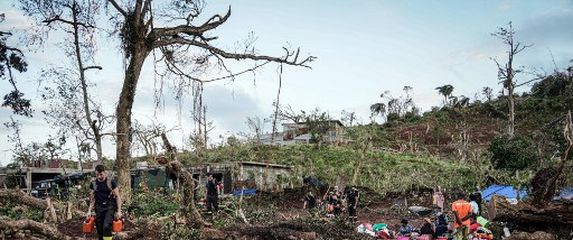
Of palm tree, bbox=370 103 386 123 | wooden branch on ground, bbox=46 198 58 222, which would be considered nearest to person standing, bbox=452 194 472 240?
wooden branch on ground, bbox=46 198 58 222

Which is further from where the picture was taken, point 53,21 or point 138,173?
point 138,173

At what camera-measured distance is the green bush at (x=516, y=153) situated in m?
28.5

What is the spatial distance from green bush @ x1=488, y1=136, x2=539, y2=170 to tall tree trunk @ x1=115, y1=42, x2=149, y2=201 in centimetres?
2027

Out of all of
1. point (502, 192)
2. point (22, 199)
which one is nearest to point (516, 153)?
point (502, 192)

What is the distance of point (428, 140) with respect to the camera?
55344mm

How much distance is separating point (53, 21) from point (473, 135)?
44.4 metres

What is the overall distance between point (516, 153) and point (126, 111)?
67.9 feet

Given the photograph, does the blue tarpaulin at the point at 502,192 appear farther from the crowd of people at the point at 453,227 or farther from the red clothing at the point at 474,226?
the red clothing at the point at 474,226

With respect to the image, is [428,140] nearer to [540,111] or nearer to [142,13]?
[540,111]

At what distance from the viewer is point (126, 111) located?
53.1ft

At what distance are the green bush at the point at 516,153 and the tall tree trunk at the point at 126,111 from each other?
66.5 feet

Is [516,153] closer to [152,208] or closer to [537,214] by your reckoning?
[537,214]

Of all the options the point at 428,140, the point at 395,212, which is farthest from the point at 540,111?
the point at 395,212

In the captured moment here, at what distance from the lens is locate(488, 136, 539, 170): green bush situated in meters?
28.5
